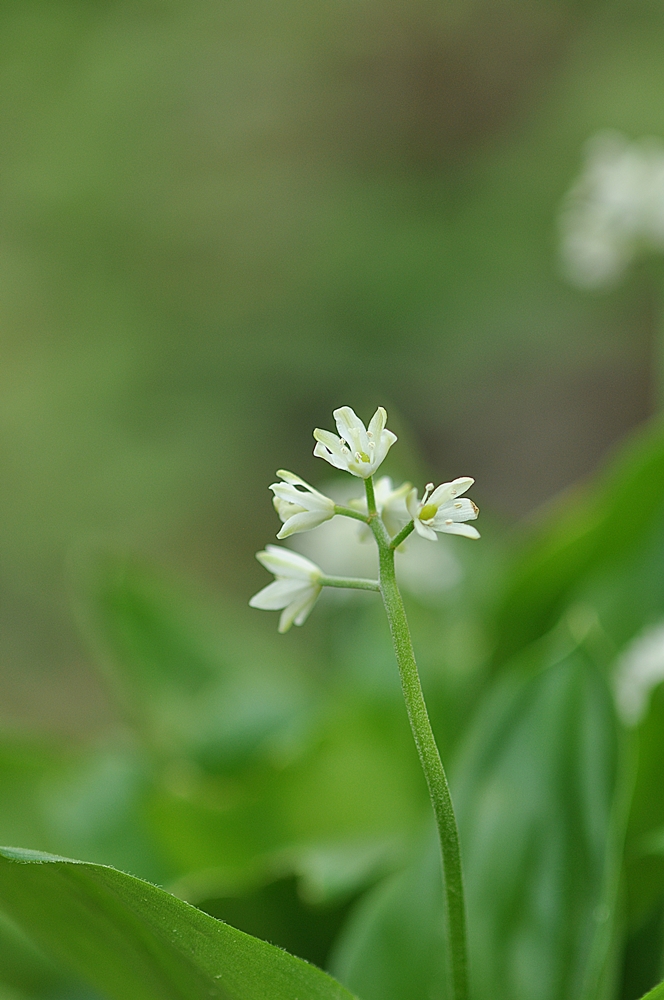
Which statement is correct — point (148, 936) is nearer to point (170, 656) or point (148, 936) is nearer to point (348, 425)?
point (348, 425)

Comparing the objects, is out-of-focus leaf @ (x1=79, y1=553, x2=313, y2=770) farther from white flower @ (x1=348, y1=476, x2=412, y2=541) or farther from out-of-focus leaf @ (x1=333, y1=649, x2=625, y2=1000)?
white flower @ (x1=348, y1=476, x2=412, y2=541)

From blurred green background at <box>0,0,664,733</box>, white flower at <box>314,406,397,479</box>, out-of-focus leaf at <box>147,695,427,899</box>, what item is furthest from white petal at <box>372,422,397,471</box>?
blurred green background at <box>0,0,664,733</box>

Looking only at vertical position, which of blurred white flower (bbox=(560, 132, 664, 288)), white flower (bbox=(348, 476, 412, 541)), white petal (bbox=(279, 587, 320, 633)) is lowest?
white petal (bbox=(279, 587, 320, 633))

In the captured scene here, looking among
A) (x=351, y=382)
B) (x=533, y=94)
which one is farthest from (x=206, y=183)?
(x=533, y=94)

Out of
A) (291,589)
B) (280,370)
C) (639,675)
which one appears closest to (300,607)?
(291,589)

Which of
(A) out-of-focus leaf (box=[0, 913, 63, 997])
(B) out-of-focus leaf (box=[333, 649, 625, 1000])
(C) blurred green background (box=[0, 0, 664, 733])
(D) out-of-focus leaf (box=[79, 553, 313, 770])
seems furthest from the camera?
(C) blurred green background (box=[0, 0, 664, 733])

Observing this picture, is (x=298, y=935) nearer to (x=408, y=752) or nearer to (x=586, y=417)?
(x=408, y=752)
